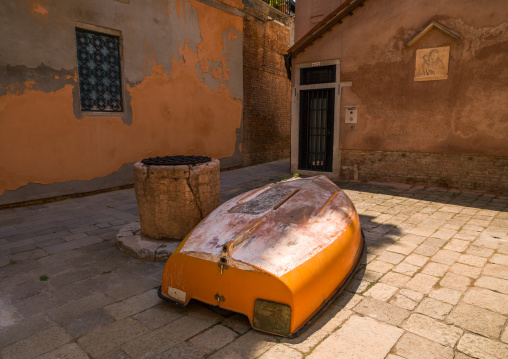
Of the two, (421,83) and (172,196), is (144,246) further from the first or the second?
(421,83)

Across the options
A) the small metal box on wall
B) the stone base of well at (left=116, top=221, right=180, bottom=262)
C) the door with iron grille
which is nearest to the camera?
the stone base of well at (left=116, top=221, right=180, bottom=262)

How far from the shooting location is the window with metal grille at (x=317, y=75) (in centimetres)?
883

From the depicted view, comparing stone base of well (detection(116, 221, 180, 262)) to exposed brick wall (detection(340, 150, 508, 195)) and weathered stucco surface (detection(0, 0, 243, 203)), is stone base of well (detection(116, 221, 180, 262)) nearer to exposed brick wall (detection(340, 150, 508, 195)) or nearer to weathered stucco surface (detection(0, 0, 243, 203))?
weathered stucco surface (detection(0, 0, 243, 203))

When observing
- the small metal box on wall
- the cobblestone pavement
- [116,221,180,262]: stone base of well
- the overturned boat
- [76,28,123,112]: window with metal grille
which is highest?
[76,28,123,112]: window with metal grille

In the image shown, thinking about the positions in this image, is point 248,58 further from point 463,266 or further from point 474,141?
point 463,266

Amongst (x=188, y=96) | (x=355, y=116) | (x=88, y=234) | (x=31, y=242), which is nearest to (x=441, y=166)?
(x=355, y=116)

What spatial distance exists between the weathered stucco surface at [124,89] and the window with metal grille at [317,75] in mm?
2611

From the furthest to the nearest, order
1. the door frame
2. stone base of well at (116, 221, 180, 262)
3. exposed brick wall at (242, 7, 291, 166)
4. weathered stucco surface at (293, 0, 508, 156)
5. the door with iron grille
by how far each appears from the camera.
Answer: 1. exposed brick wall at (242, 7, 291, 166)
2. the door with iron grille
3. the door frame
4. weathered stucco surface at (293, 0, 508, 156)
5. stone base of well at (116, 221, 180, 262)

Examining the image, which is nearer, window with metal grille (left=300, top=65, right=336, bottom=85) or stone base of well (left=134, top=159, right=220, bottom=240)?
stone base of well (left=134, top=159, right=220, bottom=240)

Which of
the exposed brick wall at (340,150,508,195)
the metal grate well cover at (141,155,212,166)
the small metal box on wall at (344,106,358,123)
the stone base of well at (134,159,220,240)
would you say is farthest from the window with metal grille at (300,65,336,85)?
the stone base of well at (134,159,220,240)

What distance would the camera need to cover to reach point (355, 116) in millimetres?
8422

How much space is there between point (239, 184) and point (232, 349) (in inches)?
247

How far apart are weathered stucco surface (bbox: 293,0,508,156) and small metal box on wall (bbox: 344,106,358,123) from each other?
0.12 meters

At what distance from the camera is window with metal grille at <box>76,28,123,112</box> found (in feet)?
23.2
